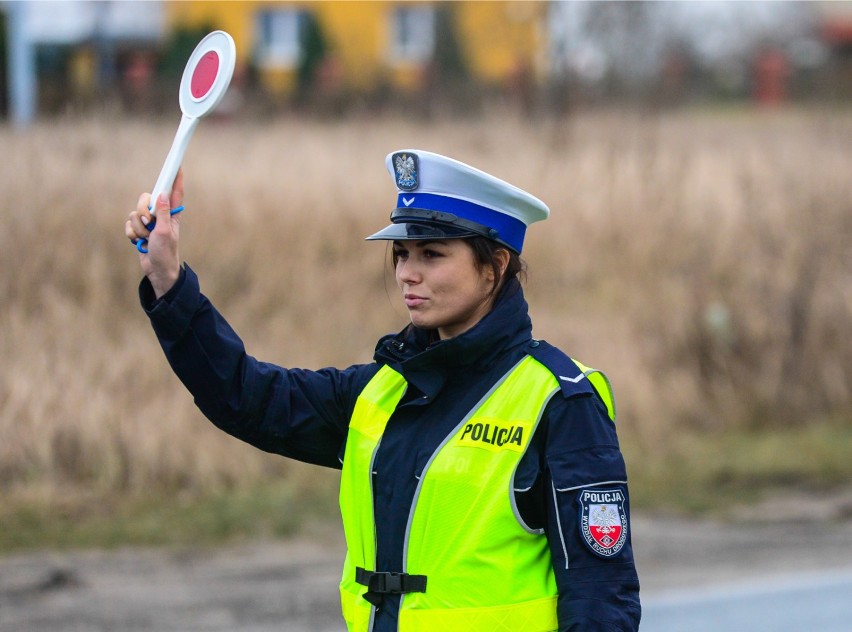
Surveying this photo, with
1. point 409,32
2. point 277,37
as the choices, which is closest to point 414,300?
point 277,37

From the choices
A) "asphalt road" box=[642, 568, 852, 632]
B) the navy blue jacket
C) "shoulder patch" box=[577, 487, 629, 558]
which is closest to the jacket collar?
the navy blue jacket

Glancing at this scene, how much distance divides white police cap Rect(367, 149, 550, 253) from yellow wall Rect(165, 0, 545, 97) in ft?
62.2

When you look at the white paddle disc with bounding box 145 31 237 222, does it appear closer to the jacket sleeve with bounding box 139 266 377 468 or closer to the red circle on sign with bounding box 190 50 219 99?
the red circle on sign with bounding box 190 50 219 99

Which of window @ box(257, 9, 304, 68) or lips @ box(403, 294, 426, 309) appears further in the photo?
window @ box(257, 9, 304, 68)

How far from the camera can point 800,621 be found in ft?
20.0

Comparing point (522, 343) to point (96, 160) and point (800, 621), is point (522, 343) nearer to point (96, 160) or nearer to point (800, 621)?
point (800, 621)

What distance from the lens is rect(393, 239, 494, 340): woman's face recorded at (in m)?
2.66

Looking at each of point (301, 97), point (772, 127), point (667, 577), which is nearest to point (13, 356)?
point (667, 577)

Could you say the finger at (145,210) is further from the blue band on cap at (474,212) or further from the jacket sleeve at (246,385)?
the blue band on cap at (474,212)

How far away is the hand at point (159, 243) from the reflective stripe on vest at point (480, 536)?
2.11 ft

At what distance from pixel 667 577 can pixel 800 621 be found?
921mm

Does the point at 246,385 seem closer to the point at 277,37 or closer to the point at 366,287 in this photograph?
the point at 366,287

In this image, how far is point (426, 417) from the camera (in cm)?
263

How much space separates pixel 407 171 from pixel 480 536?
845 mm
